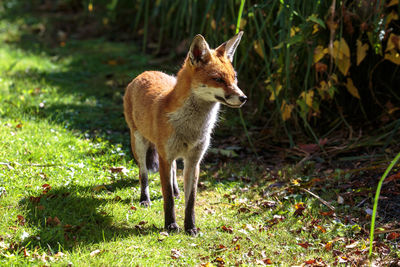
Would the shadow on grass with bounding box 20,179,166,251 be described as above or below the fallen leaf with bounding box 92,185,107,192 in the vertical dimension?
above

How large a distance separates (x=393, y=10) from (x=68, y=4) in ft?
31.2

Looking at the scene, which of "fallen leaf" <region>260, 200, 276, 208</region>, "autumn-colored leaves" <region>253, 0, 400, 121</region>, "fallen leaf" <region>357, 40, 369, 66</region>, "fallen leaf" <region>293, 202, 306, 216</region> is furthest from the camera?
"fallen leaf" <region>357, 40, 369, 66</region>

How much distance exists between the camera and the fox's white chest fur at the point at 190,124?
4074 mm

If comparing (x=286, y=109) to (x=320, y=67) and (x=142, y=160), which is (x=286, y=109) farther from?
(x=142, y=160)

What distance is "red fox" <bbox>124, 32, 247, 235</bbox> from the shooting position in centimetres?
387

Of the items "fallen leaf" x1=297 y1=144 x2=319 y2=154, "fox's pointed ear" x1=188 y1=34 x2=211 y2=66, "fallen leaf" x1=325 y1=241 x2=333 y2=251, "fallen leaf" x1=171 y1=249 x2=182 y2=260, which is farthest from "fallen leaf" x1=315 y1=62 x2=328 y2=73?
"fallen leaf" x1=171 y1=249 x2=182 y2=260

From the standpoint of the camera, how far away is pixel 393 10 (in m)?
5.62

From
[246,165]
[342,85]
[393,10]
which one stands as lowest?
[246,165]

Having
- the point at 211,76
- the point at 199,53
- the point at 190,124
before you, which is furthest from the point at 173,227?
the point at 199,53

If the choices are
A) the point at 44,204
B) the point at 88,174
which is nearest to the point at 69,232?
the point at 44,204

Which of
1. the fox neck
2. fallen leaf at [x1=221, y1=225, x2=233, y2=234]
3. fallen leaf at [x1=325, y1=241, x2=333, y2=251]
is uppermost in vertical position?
the fox neck

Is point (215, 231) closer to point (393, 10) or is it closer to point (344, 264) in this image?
point (344, 264)

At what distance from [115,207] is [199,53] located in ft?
5.57

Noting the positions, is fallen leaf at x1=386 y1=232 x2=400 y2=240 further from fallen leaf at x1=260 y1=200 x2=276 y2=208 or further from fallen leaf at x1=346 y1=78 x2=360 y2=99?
fallen leaf at x1=346 y1=78 x2=360 y2=99
